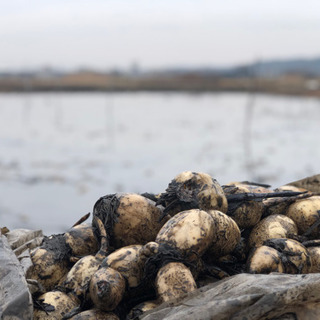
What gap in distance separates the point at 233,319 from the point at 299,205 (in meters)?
1.52

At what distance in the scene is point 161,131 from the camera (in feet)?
84.4

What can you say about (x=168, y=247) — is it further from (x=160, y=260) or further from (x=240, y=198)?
(x=240, y=198)

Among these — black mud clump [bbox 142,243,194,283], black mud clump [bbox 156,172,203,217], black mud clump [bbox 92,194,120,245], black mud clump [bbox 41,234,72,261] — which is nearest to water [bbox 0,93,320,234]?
black mud clump [bbox 41,234,72,261]

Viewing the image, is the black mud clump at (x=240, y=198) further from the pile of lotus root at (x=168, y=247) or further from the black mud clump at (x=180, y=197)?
the black mud clump at (x=180, y=197)

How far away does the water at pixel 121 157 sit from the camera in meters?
11.2

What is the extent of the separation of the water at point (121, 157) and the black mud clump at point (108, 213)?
4860 millimetres

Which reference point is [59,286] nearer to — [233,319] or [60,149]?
[233,319]

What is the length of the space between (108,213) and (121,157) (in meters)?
14.0

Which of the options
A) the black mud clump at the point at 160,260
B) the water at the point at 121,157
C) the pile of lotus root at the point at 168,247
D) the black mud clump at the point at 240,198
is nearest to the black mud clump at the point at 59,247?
the pile of lotus root at the point at 168,247

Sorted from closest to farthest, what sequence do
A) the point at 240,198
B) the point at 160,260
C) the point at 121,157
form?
1. the point at 160,260
2. the point at 240,198
3. the point at 121,157

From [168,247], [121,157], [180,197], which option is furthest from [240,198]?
[121,157]

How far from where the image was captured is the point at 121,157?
1747cm

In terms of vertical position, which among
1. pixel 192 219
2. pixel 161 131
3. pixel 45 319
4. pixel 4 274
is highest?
pixel 192 219

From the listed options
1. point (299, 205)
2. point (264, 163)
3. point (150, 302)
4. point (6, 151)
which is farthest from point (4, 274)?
point (6, 151)
